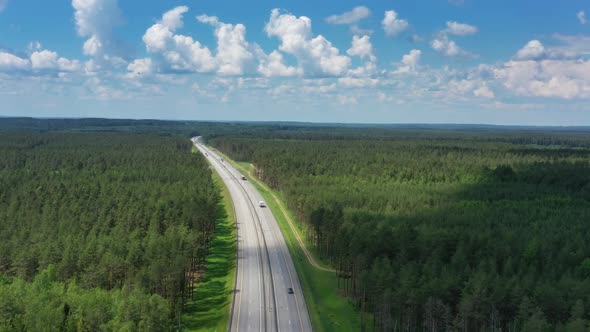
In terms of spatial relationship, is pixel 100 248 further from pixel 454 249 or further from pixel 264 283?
pixel 454 249

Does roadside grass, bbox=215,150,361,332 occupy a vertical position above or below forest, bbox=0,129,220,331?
below

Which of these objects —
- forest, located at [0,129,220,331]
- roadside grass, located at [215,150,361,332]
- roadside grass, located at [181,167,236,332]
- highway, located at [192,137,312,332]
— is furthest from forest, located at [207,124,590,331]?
forest, located at [0,129,220,331]

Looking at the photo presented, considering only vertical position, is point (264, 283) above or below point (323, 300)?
above

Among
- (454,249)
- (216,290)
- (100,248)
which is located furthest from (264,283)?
(454,249)

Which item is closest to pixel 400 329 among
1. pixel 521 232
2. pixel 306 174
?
pixel 521 232

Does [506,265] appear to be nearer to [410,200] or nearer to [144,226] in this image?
[410,200]

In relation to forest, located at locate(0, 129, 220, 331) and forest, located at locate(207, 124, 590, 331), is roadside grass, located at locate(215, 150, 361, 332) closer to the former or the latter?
forest, located at locate(207, 124, 590, 331)
